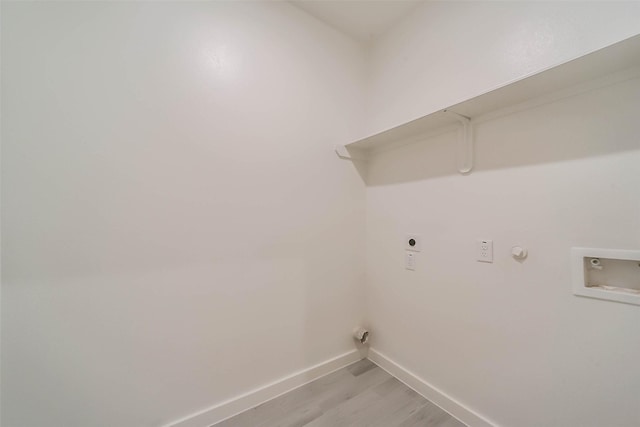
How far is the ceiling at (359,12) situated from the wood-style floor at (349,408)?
2794mm

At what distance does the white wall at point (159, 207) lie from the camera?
1.01 metres

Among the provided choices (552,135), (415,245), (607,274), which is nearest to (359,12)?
(552,135)

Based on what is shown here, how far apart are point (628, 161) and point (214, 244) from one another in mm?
1960

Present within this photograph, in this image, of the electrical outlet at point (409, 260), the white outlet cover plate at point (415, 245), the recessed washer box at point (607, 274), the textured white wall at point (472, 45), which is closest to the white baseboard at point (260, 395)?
the electrical outlet at point (409, 260)

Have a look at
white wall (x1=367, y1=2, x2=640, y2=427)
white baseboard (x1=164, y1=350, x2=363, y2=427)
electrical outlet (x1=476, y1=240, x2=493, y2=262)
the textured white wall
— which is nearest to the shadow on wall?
white wall (x1=367, y1=2, x2=640, y2=427)

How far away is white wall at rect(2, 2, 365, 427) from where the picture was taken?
39.6 inches

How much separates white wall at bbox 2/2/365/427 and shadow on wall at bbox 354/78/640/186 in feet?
2.86

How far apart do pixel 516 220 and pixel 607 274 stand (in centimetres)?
37

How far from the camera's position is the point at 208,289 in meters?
1.37

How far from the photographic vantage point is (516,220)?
1.18 meters

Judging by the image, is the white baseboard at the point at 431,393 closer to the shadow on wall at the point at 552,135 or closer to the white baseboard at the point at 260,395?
the white baseboard at the point at 260,395

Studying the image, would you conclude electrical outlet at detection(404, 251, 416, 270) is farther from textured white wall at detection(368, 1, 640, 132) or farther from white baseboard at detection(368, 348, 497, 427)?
textured white wall at detection(368, 1, 640, 132)

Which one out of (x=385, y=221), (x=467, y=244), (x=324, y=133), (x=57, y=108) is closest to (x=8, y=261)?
(x=57, y=108)

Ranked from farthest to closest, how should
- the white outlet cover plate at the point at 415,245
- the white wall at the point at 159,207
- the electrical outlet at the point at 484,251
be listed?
the white outlet cover plate at the point at 415,245
the electrical outlet at the point at 484,251
the white wall at the point at 159,207
